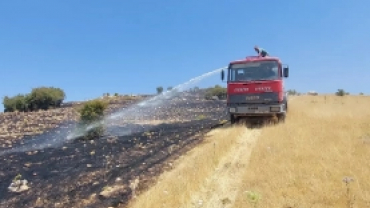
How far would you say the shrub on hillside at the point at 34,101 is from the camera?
27.1 m

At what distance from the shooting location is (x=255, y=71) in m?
12.4

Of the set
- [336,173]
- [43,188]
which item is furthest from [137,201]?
[336,173]

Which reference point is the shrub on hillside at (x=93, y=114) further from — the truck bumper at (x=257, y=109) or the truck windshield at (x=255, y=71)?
the truck windshield at (x=255, y=71)

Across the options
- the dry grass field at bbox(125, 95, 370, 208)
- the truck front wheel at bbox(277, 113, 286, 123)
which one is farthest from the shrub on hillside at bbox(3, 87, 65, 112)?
the dry grass field at bbox(125, 95, 370, 208)

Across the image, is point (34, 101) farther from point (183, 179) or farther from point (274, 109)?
point (183, 179)

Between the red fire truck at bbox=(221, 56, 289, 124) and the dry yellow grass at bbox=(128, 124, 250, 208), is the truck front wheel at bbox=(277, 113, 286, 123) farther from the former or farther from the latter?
the dry yellow grass at bbox=(128, 124, 250, 208)

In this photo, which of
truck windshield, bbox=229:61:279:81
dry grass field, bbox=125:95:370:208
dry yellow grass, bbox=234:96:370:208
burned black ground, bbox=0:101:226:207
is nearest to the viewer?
dry yellow grass, bbox=234:96:370:208

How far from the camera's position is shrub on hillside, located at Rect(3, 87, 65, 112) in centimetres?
2706

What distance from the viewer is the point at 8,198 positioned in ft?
18.9

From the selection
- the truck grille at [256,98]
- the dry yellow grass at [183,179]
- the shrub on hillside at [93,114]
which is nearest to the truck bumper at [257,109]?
the truck grille at [256,98]

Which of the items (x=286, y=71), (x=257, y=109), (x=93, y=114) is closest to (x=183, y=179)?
(x=257, y=109)

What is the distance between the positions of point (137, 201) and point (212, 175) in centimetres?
201

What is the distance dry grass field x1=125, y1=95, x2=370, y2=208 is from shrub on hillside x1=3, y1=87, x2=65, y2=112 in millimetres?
24035

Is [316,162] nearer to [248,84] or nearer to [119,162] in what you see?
[119,162]
